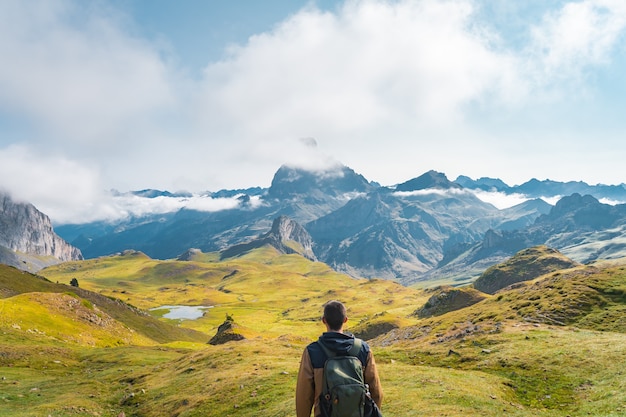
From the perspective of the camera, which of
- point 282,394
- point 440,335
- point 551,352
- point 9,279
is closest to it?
point 282,394

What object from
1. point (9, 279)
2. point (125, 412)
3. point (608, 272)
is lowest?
point (125, 412)

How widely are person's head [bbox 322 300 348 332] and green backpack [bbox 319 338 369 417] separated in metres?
0.87

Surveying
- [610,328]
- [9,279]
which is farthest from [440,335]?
[9,279]

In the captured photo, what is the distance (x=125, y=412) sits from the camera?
38344mm

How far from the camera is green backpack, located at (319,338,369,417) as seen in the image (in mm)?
11359

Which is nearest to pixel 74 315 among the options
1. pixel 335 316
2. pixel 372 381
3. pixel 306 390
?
pixel 306 390

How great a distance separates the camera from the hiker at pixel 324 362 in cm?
1184

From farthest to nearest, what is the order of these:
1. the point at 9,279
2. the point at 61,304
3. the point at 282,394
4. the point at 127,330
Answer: the point at 9,279
the point at 127,330
the point at 61,304
the point at 282,394

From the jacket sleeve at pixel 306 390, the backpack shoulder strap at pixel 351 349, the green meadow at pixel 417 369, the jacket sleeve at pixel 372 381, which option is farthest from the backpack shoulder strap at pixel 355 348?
the green meadow at pixel 417 369

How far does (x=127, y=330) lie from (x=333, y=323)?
11230cm

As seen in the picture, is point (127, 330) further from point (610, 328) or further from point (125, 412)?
point (610, 328)

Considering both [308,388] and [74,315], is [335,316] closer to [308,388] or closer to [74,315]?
→ [308,388]

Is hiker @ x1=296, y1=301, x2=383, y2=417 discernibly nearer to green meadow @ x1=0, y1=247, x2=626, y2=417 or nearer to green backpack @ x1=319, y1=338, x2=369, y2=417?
green backpack @ x1=319, y1=338, x2=369, y2=417

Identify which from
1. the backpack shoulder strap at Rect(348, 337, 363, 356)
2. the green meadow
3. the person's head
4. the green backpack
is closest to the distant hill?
the green meadow
